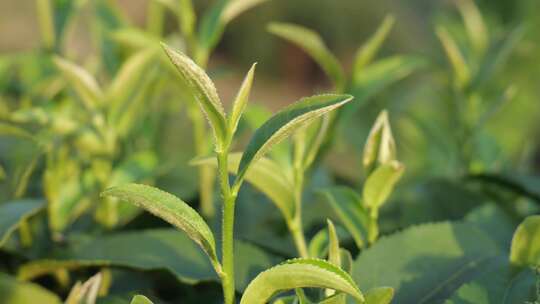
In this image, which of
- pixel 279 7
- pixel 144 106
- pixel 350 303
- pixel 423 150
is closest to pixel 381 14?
pixel 279 7

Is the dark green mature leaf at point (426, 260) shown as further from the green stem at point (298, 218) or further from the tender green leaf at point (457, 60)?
the tender green leaf at point (457, 60)

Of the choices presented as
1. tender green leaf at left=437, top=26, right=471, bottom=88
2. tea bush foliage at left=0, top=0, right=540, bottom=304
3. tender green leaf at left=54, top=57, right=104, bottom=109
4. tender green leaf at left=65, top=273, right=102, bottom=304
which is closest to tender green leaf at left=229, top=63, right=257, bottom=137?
tea bush foliage at left=0, top=0, right=540, bottom=304

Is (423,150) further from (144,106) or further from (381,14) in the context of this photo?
(381,14)

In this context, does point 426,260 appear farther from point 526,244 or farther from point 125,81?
point 125,81

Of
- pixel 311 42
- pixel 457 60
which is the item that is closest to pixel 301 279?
pixel 311 42

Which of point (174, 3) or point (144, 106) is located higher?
point (174, 3)

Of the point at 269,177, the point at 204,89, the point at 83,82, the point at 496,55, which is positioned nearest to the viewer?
the point at 204,89

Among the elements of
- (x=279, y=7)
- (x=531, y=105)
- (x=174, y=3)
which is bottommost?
(x=279, y=7)

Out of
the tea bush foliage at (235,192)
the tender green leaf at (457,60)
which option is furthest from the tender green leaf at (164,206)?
the tender green leaf at (457,60)

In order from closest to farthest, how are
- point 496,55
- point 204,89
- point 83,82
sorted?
point 204,89 → point 83,82 → point 496,55
